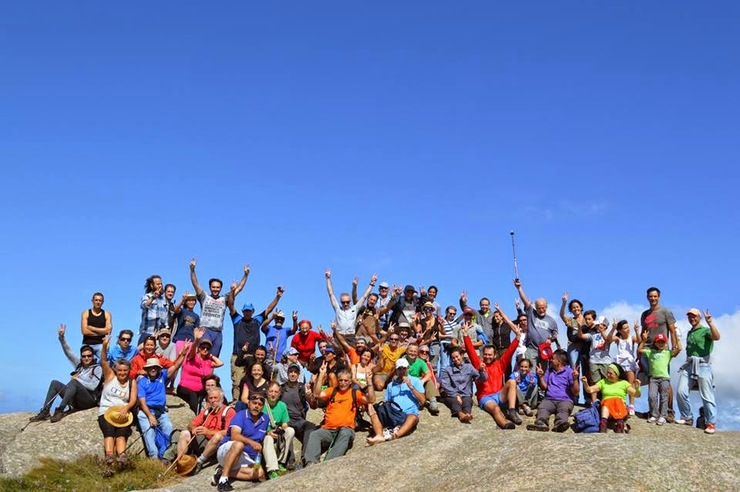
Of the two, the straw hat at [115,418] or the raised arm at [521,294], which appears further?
the raised arm at [521,294]

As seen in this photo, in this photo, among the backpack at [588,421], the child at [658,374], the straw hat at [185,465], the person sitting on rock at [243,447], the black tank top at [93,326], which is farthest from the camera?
the black tank top at [93,326]

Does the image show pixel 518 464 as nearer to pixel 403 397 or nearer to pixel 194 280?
pixel 403 397

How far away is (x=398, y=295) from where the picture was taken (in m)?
23.3

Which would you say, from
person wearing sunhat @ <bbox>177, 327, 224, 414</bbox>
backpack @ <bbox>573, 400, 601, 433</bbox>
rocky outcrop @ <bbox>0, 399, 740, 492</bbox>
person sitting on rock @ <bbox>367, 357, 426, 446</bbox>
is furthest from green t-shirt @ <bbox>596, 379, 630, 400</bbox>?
person wearing sunhat @ <bbox>177, 327, 224, 414</bbox>

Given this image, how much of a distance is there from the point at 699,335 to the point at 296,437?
1181 centimetres

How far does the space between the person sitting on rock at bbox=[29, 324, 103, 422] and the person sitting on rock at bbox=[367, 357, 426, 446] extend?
8590 millimetres

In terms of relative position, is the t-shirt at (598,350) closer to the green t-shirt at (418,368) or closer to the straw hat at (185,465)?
the green t-shirt at (418,368)

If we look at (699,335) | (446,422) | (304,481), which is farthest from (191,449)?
(699,335)

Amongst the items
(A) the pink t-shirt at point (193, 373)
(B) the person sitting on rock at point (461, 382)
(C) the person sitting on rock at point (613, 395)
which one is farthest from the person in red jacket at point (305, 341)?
(C) the person sitting on rock at point (613, 395)

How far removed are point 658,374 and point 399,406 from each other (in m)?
7.74

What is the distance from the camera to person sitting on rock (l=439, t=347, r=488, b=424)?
2005 cm

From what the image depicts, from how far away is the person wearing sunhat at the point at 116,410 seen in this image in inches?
703

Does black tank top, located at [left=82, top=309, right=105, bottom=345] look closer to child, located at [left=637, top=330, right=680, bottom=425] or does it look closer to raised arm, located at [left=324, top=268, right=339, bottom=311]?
raised arm, located at [left=324, top=268, right=339, bottom=311]

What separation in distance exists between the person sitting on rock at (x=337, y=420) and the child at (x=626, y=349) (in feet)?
24.7
